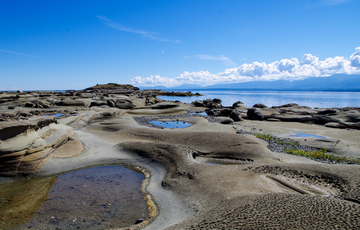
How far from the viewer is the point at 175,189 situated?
20.0 feet

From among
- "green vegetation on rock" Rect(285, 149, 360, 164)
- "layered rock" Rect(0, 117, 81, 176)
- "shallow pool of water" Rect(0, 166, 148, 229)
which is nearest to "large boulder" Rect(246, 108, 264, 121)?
"green vegetation on rock" Rect(285, 149, 360, 164)

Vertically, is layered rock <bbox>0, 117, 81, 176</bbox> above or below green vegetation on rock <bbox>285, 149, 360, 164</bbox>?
above

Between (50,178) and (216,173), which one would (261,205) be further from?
(50,178)

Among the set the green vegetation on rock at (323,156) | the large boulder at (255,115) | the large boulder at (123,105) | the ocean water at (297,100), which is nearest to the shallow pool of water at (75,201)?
the green vegetation on rock at (323,156)

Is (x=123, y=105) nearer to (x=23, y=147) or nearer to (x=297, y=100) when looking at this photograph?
(x=23, y=147)

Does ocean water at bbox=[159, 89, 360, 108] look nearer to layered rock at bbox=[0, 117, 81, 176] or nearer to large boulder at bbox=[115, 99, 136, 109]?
large boulder at bbox=[115, 99, 136, 109]

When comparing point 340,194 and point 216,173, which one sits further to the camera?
point 216,173

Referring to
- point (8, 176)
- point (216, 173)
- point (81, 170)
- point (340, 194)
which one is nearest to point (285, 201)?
point (340, 194)

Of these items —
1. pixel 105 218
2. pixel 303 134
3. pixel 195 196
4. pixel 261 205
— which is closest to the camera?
pixel 261 205

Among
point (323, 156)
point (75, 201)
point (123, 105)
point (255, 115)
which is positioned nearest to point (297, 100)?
point (255, 115)

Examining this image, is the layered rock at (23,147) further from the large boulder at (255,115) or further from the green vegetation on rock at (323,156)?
the large boulder at (255,115)

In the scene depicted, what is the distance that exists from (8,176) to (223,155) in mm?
8336

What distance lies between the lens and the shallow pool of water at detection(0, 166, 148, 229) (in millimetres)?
4848

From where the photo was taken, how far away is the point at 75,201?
5.71 m
